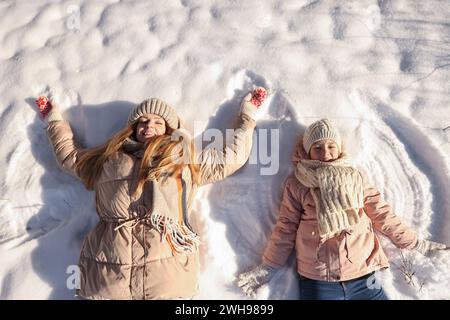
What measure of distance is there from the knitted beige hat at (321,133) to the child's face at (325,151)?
0.02 meters

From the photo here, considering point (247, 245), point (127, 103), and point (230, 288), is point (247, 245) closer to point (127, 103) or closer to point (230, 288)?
point (230, 288)

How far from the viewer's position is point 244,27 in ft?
8.98

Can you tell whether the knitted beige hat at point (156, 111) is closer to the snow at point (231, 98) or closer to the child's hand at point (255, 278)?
the snow at point (231, 98)

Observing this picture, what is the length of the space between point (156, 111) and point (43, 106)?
0.71 metres

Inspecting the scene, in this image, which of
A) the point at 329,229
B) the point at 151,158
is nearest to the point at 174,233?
the point at 151,158

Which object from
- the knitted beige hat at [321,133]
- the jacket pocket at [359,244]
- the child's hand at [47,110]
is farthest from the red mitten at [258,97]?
the child's hand at [47,110]

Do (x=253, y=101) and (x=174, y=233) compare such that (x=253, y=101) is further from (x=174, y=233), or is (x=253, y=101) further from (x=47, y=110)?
(x=47, y=110)

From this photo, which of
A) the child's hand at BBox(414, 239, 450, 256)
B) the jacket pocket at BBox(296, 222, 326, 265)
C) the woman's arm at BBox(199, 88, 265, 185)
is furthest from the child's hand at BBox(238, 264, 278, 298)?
the child's hand at BBox(414, 239, 450, 256)

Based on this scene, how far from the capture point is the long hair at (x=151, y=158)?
2.25 m

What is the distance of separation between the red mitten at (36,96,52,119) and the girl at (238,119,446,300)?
146 cm

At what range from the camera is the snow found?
245 cm

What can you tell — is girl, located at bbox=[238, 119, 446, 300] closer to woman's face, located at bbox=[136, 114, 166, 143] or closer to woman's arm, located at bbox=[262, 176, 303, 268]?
woman's arm, located at bbox=[262, 176, 303, 268]
